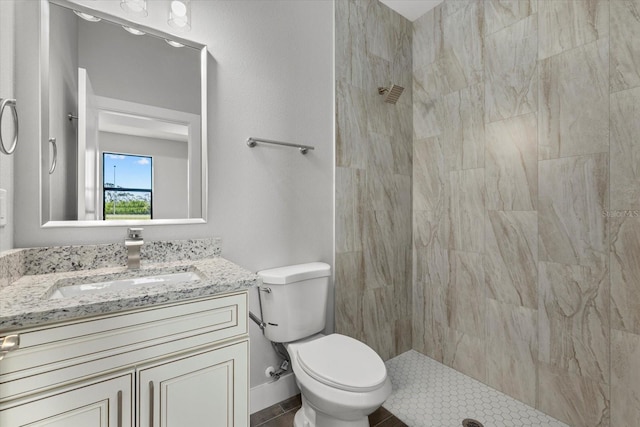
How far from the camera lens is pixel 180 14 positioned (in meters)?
1.34

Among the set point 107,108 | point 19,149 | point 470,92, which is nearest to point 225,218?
point 107,108

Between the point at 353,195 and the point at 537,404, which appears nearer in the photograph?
the point at 537,404

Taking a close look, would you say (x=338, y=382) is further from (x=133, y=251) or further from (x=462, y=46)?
(x=462, y=46)

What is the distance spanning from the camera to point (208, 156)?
4.81ft

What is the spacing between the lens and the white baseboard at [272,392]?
5.27 feet

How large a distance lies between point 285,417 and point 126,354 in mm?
1091

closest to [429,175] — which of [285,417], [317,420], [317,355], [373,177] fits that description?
[373,177]

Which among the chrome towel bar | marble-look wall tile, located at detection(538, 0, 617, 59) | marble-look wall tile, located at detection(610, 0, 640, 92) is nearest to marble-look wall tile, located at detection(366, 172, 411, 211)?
the chrome towel bar

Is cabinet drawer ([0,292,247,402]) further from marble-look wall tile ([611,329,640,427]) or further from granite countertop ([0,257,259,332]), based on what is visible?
marble-look wall tile ([611,329,640,427])

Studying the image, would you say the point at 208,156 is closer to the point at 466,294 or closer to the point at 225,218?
the point at 225,218

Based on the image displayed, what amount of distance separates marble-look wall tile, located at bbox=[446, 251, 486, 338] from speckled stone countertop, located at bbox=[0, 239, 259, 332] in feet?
5.07

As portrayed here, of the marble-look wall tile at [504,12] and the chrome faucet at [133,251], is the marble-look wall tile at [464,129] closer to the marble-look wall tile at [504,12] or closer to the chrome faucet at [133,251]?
the marble-look wall tile at [504,12]

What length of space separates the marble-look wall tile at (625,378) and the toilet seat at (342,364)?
1.13m

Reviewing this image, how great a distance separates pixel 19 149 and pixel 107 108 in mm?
339
